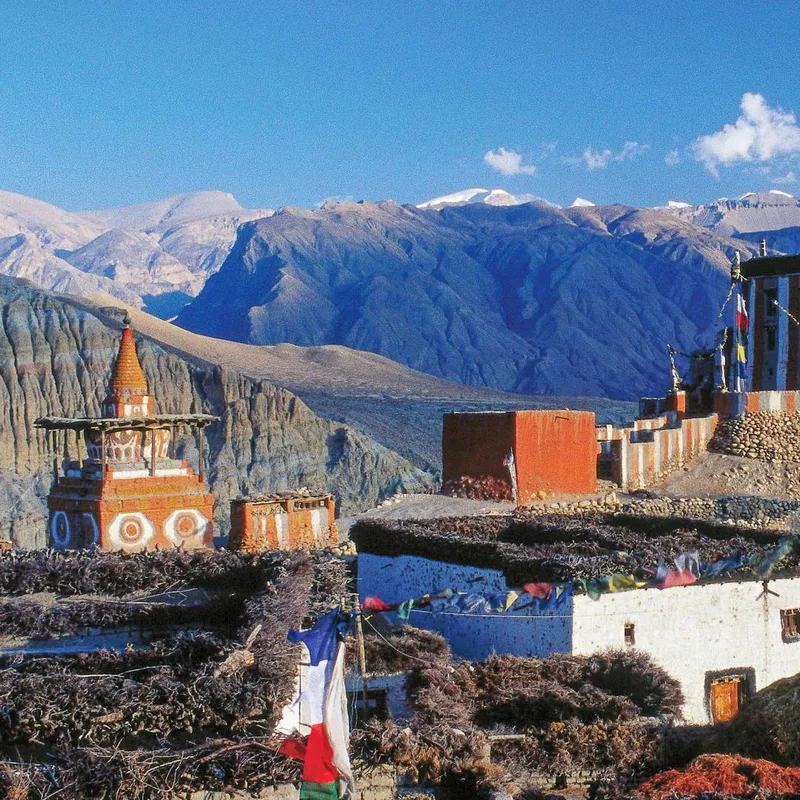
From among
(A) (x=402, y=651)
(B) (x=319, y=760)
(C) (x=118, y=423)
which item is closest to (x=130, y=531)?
(C) (x=118, y=423)

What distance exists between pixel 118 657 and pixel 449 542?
864 cm

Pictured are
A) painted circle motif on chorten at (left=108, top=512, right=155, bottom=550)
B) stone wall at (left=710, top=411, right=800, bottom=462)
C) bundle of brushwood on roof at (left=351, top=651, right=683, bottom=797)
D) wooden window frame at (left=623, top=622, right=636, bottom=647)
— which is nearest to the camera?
bundle of brushwood on roof at (left=351, top=651, right=683, bottom=797)

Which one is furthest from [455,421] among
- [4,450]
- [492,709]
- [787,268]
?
[4,450]

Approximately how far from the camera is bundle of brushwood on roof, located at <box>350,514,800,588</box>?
20.9 m

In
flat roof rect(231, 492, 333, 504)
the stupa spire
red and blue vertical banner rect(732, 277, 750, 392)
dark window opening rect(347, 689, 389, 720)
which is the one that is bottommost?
dark window opening rect(347, 689, 389, 720)

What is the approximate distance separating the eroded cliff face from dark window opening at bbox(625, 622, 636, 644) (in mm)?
65432

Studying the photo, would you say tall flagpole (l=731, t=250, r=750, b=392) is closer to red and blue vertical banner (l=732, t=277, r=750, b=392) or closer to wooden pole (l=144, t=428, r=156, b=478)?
red and blue vertical banner (l=732, t=277, r=750, b=392)

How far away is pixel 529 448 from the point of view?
34000 mm

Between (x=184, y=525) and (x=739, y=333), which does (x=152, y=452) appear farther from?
(x=739, y=333)

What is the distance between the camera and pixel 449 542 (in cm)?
2350

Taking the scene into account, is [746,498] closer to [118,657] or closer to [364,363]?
[118,657]

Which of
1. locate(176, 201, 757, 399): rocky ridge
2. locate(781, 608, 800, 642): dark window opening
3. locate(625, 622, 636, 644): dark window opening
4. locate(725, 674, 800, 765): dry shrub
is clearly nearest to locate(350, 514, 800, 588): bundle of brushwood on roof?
locate(781, 608, 800, 642): dark window opening

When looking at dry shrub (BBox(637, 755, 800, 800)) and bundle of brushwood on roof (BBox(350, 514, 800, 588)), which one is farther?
bundle of brushwood on roof (BBox(350, 514, 800, 588))

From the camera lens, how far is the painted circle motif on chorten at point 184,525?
2903 cm
